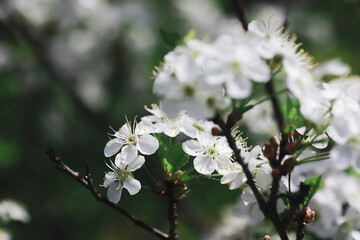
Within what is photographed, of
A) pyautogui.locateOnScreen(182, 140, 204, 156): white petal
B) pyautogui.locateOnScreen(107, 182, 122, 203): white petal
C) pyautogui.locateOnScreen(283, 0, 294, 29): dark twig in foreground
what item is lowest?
pyautogui.locateOnScreen(107, 182, 122, 203): white petal

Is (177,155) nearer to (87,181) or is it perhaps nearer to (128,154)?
(128,154)

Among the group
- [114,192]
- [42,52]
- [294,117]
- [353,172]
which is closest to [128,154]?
[114,192]

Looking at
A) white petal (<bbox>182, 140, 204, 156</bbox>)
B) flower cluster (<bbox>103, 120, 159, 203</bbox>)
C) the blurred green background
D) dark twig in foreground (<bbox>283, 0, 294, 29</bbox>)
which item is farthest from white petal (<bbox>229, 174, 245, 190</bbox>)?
the blurred green background

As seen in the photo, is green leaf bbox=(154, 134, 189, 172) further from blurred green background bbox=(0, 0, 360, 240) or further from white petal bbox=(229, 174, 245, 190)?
blurred green background bbox=(0, 0, 360, 240)

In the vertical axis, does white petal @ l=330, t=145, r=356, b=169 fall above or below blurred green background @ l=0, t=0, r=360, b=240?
below

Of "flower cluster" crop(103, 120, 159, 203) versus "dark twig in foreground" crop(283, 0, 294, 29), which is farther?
"dark twig in foreground" crop(283, 0, 294, 29)

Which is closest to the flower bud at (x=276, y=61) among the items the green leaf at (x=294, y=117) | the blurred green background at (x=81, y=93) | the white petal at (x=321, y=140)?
the green leaf at (x=294, y=117)
